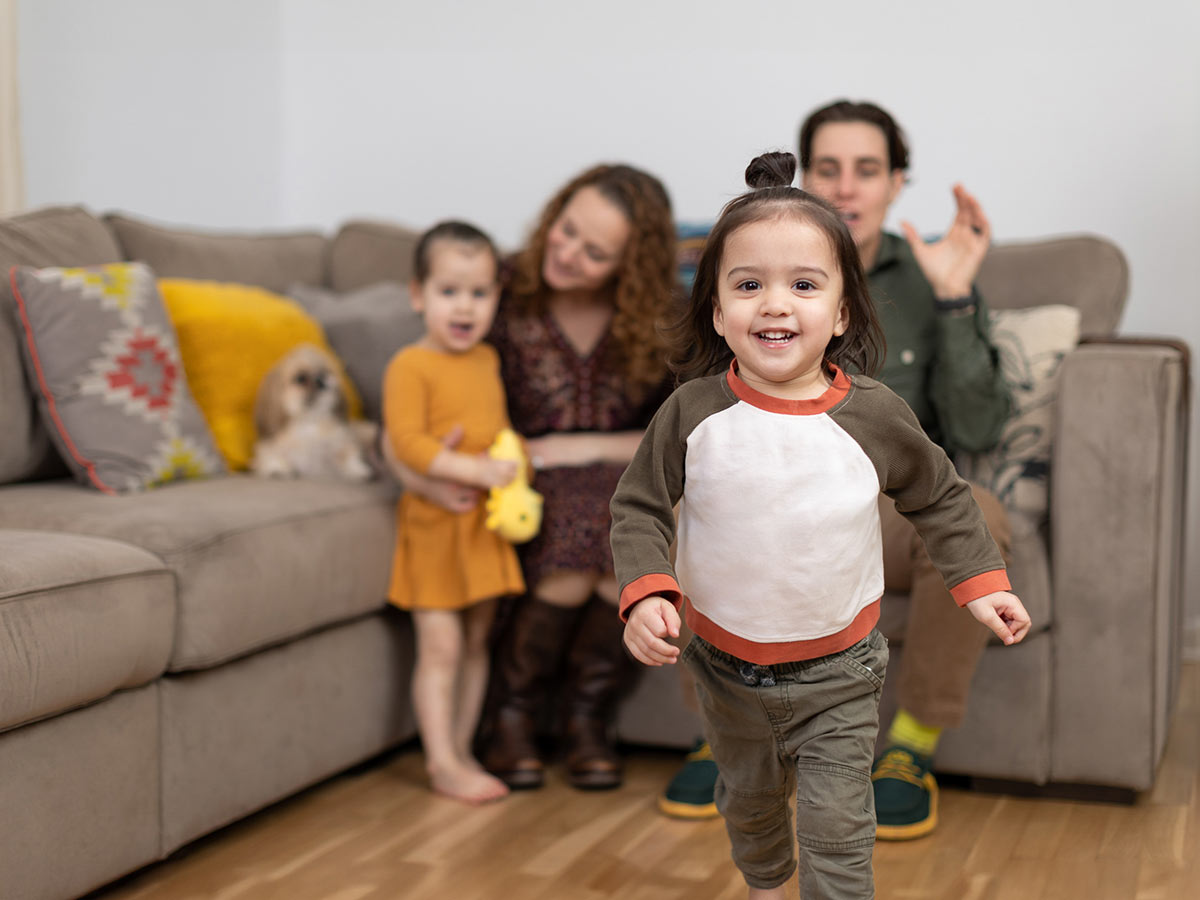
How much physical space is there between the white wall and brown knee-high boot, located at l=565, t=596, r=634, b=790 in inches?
56.9

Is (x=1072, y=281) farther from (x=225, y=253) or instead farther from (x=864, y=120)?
(x=225, y=253)

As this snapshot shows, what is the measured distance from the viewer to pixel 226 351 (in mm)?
2291

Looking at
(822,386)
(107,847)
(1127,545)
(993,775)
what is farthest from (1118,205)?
(107,847)

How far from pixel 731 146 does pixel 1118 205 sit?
94 centimetres

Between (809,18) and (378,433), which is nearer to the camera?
(378,433)

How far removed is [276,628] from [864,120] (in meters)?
1.19

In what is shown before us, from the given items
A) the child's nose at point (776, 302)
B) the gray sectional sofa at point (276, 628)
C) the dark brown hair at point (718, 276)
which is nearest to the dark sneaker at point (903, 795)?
the gray sectional sofa at point (276, 628)

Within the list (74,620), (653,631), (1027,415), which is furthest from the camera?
(1027,415)

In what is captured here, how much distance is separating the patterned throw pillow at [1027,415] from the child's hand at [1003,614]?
867 mm

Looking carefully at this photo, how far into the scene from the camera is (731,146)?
3186 mm

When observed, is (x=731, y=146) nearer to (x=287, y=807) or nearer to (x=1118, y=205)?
(x=1118, y=205)

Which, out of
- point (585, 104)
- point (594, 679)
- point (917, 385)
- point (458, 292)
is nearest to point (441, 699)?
point (594, 679)

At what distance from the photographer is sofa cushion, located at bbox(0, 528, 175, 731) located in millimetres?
1387

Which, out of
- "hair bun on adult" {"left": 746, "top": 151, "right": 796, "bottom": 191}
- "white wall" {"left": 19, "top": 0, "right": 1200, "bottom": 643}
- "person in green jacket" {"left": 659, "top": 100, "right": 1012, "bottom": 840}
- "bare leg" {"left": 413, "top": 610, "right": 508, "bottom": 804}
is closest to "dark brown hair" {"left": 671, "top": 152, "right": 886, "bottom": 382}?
"hair bun on adult" {"left": 746, "top": 151, "right": 796, "bottom": 191}
